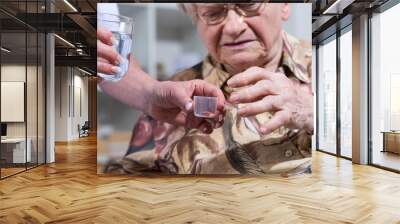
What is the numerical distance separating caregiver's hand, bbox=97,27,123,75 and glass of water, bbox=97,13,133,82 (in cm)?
6

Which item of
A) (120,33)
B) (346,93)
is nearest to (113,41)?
(120,33)

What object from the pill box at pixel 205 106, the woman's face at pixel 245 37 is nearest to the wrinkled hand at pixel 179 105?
the pill box at pixel 205 106

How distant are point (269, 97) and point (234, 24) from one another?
133 cm

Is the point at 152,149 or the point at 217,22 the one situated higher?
→ the point at 217,22

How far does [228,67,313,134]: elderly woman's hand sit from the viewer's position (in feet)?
21.1

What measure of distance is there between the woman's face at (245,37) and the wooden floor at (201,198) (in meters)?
1.95

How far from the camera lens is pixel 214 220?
3.87m

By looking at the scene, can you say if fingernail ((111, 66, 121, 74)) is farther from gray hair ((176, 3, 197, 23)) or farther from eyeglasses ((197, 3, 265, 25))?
eyeglasses ((197, 3, 265, 25))

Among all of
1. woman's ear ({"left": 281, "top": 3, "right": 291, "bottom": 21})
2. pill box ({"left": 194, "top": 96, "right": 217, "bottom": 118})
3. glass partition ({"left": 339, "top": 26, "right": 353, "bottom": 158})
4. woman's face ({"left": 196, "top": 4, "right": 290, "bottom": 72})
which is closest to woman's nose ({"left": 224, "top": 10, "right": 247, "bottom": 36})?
woman's face ({"left": 196, "top": 4, "right": 290, "bottom": 72})

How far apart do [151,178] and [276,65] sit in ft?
9.13

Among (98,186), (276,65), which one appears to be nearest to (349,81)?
(276,65)

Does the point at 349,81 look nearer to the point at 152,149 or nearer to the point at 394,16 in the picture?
the point at 394,16

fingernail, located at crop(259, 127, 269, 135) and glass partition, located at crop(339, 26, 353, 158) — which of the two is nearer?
fingernail, located at crop(259, 127, 269, 135)

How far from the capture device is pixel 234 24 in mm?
6418
